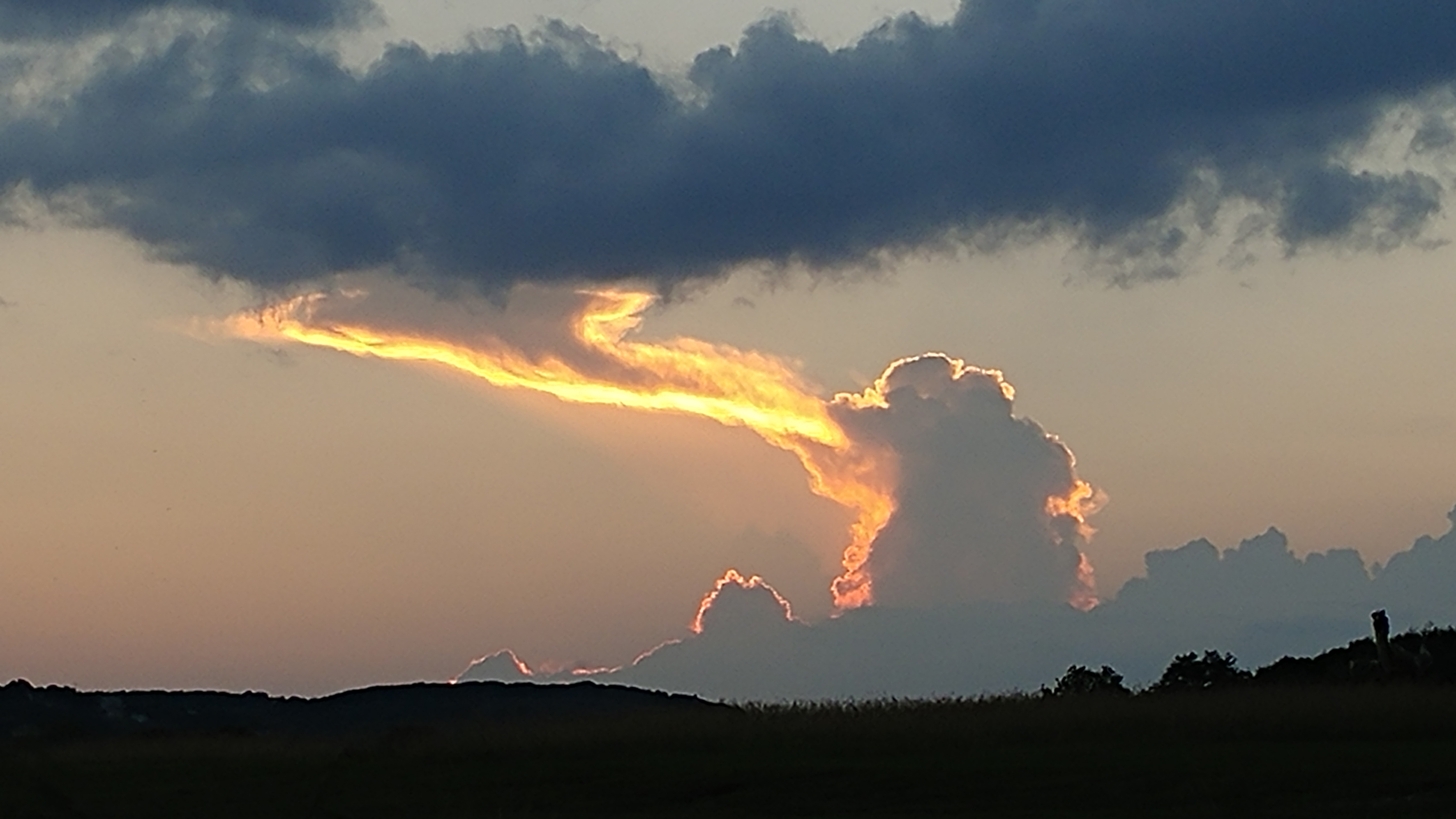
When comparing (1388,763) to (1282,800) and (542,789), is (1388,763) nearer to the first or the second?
(1282,800)

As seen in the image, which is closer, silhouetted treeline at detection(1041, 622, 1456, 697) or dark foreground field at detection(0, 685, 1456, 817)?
dark foreground field at detection(0, 685, 1456, 817)

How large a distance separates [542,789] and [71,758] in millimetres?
17302

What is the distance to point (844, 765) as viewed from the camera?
1353 inches

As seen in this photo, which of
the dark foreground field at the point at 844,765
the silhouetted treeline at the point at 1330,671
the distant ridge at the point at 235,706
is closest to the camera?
the dark foreground field at the point at 844,765

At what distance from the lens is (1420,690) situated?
136 feet

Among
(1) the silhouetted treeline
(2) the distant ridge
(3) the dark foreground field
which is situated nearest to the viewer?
(3) the dark foreground field

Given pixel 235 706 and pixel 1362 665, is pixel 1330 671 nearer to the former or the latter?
pixel 1362 665

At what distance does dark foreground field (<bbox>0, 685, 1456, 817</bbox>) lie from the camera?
29.0 m

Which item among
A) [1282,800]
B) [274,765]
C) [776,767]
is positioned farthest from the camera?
[274,765]

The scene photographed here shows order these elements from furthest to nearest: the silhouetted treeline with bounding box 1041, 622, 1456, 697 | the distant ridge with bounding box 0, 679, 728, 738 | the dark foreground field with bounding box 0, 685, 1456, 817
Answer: the distant ridge with bounding box 0, 679, 728, 738, the silhouetted treeline with bounding box 1041, 622, 1456, 697, the dark foreground field with bounding box 0, 685, 1456, 817

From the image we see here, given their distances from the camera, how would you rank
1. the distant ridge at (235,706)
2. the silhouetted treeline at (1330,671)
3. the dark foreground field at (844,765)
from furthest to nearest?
the distant ridge at (235,706)
the silhouetted treeline at (1330,671)
the dark foreground field at (844,765)

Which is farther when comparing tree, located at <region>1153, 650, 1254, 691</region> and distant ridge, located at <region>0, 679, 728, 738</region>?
distant ridge, located at <region>0, 679, 728, 738</region>

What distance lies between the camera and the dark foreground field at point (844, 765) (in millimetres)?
29031

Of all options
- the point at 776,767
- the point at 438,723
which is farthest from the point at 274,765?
the point at 776,767
